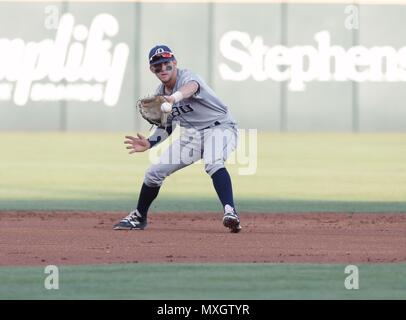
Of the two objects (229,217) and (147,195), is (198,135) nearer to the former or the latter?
(147,195)

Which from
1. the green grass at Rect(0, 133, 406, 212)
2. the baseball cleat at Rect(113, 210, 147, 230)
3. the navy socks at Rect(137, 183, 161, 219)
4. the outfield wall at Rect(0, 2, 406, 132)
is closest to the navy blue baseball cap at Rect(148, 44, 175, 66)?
the navy socks at Rect(137, 183, 161, 219)

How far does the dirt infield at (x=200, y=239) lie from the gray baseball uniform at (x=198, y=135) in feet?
2.00

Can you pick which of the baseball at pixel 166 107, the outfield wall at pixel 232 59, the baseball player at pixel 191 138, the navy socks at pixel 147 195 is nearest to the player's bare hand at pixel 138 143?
the baseball player at pixel 191 138

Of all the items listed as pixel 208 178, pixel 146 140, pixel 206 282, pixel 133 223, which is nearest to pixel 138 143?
pixel 146 140

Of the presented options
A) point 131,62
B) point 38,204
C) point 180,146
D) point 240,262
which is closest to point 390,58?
point 131,62

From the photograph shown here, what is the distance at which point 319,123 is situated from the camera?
1129 inches

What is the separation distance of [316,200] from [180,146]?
4441 mm

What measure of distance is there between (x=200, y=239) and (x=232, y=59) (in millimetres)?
18348

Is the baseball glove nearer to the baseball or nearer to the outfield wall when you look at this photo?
the baseball

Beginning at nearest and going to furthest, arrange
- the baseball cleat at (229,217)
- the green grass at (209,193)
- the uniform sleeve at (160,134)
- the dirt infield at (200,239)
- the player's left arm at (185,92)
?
the green grass at (209,193), the dirt infield at (200,239), the player's left arm at (185,92), the baseball cleat at (229,217), the uniform sleeve at (160,134)

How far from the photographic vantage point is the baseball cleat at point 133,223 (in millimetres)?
11117

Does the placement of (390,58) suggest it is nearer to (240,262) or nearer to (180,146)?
(180,146)

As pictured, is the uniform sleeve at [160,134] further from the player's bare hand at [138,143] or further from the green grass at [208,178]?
the green grass at [208,178]
